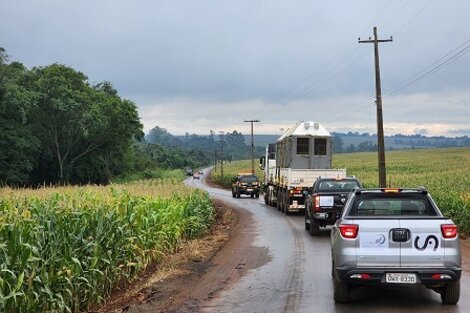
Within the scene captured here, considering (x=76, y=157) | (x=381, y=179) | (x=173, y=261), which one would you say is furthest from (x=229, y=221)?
(x=76, y=157)

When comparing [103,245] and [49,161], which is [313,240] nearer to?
[103,245]

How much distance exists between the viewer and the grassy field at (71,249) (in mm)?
7094

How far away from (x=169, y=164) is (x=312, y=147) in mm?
131537

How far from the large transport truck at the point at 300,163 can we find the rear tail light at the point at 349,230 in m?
19.0

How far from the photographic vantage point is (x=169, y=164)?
160000 mm

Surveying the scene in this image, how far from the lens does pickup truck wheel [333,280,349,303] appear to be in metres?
8.65

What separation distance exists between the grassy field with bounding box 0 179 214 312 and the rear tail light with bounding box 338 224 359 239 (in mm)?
3733

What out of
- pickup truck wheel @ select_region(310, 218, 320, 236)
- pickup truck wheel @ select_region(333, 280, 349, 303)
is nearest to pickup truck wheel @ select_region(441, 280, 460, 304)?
pickup truck wheel @ select_region(333, 280, 349, 303)

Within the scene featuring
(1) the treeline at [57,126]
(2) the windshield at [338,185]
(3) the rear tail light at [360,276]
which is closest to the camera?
(3) the rear tail light at [360,276]

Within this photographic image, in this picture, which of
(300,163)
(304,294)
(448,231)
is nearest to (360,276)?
(448,231)

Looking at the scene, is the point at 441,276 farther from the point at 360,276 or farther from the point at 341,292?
the point at 341,292

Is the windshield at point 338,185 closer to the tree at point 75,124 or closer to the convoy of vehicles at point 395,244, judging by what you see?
the convoy of vehicles at point 395,244

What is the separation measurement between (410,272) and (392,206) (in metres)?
1.54

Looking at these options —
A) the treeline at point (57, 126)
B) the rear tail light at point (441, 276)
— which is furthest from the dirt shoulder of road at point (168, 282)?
the treeline at point (57, 126)
